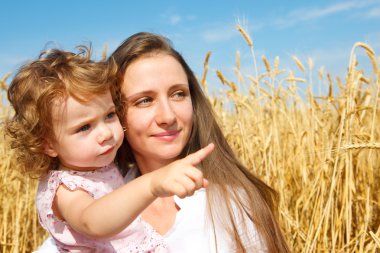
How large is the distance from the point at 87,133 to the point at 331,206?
46.8 inches

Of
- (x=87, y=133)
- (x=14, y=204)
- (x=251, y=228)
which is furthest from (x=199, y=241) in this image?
(x=14, y=204)

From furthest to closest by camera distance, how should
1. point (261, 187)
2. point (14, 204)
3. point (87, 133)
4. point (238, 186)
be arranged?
point (14, 204) → point (261, 187) → point (238, 186) → point (87, 133)

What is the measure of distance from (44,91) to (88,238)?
495 millimetres

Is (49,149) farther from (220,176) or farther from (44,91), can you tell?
(220,176)

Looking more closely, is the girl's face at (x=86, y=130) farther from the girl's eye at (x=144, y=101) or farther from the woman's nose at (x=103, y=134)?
the girl's eye at (x=144, y=101)

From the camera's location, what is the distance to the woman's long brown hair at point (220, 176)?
63.9 inches

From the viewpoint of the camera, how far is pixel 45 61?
1.68 m

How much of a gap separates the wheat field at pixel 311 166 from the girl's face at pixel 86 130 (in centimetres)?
87

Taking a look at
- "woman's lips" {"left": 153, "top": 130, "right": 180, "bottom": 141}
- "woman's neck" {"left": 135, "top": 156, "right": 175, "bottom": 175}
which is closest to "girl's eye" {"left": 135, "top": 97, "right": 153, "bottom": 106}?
"woman's lips" {"left": 153, "top": 130, "right": 180, "bottom": 141}

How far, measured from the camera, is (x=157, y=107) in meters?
1.72

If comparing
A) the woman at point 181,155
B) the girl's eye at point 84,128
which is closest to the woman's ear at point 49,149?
the girl's eye at point 84,128

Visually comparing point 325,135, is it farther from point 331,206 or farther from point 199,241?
point 199,241

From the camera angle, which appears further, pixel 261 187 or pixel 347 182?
pixel 347 182

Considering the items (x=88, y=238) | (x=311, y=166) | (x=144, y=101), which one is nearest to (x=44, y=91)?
(x=144, y=101)
